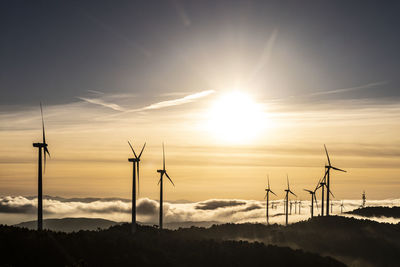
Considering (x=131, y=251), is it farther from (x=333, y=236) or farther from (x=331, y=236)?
(x=333, y=236)

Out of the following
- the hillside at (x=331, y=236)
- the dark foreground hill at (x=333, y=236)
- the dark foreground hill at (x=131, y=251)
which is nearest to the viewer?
the dark foreground hill at (x=131, y=251)

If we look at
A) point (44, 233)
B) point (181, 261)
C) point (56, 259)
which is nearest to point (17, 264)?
point (56, 259)

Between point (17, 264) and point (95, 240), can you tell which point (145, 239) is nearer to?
point (95, 240)

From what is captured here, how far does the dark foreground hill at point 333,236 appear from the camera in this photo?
512ft

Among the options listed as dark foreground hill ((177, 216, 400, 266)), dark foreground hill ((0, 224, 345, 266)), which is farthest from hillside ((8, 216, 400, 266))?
dark foreground hill ((0, 224, 345, 266))

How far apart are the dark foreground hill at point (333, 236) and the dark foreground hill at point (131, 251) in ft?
101

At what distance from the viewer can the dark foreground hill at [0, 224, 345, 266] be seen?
76.8 meters

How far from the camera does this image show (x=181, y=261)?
99812 mm

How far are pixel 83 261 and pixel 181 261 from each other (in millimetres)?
27429

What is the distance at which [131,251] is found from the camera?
305 ft

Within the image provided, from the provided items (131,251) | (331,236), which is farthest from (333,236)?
(131,251)

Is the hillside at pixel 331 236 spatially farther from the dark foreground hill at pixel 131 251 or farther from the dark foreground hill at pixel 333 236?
the dark foreground hill at pixel 131 251

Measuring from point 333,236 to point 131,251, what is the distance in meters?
101

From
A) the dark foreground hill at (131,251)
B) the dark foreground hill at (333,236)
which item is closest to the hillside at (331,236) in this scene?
the dark foreground hill at (333,236)
